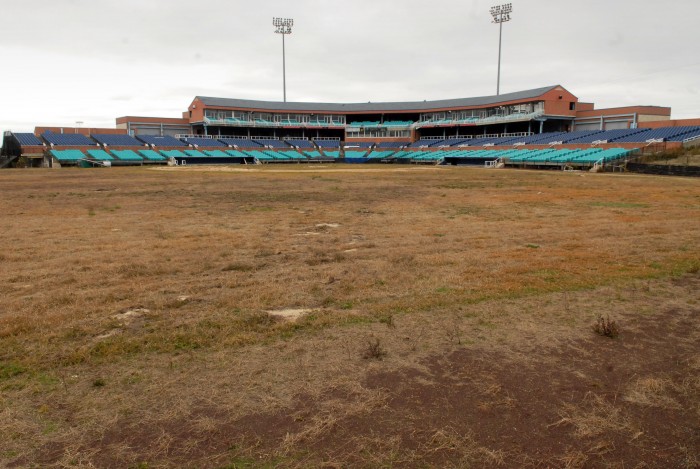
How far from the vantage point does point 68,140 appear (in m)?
73.3

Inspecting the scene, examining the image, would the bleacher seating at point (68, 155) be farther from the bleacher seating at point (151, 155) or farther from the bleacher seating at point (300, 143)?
the bleacher seating at point (300, 143)

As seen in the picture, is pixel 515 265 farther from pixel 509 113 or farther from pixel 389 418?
pixel 509 113

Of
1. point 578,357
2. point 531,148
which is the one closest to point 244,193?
point 578,357

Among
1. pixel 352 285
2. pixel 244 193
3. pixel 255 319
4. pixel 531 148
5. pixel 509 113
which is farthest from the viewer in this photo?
pixel 509 113

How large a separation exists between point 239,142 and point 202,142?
24.0ft

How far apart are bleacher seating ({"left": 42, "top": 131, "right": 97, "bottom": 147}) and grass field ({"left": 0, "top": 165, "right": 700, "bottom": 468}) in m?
69.7

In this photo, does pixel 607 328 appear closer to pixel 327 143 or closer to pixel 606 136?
pixel 606 136

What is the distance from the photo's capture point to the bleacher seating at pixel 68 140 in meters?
71.8

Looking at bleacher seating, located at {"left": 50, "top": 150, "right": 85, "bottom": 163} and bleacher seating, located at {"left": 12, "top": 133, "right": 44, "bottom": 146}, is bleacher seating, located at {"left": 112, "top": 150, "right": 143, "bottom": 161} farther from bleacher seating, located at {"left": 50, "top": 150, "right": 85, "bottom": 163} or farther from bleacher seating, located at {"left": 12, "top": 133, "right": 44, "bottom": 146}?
bleacher seating, located at {"left": 12, "top": 133, "right": 44, "bottom": 146}

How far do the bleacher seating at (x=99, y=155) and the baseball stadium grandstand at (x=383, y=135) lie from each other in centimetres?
16

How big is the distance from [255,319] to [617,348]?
5275 mm

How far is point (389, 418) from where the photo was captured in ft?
15.5

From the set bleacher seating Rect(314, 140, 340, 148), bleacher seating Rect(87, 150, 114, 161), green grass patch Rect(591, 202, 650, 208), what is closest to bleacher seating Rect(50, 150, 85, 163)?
bleacher seating Rect(87, 150, 114, 161)

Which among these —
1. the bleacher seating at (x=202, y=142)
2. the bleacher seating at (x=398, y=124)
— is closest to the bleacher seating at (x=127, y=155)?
the bleacher seating at (x=202, y=142)
